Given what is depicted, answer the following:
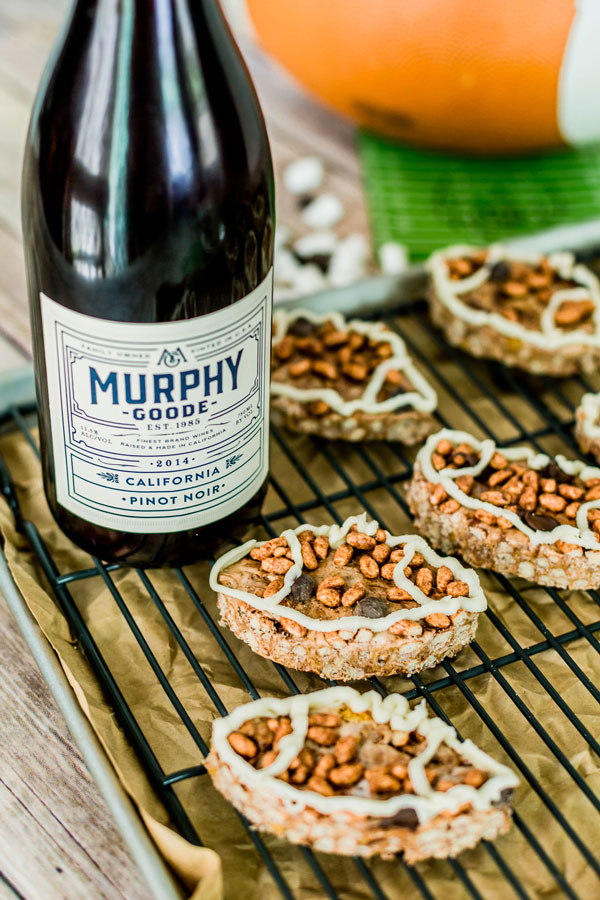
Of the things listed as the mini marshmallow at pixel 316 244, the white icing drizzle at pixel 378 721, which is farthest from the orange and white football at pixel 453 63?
the white icing drizzle at pixel 378 721

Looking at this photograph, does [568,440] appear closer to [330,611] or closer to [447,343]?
[447,343]

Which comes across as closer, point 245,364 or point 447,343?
point 245,364

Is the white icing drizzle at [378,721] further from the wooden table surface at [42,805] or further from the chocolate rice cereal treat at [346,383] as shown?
the chocolate rice cereal treat at [346,383]

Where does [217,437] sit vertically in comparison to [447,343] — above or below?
above

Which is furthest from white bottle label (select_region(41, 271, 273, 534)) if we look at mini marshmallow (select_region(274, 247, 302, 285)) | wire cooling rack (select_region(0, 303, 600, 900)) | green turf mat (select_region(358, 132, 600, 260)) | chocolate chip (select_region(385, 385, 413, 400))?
green turf mat (select_region(358, 132, 600, 260))

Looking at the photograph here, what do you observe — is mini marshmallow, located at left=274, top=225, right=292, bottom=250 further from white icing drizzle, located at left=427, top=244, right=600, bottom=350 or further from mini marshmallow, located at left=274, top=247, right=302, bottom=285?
white icing drizzle, located at left=427, top=244, right=600, bottom=350

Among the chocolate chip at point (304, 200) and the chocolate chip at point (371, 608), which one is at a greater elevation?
the chocolate chip at point (371, 608)

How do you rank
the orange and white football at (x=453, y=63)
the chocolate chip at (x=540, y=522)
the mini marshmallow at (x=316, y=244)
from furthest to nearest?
the mini marshmallow at (x=316, y=244) → the orange and white football at (x=453, y=63) → the chocolate chip at (x=540, y=522)

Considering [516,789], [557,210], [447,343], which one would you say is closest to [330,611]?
[516,789]
